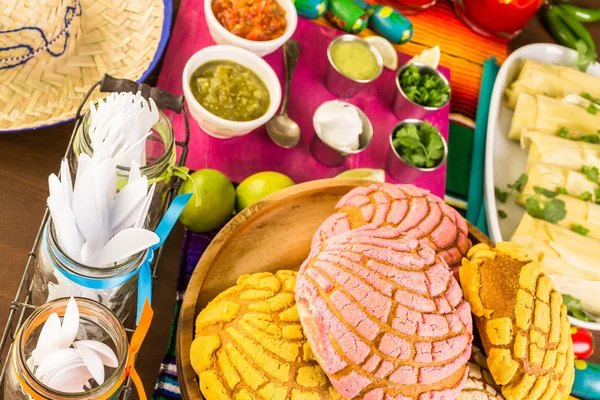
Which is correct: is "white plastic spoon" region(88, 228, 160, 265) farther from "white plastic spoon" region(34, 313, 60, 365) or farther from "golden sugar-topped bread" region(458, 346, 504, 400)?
"golden sugar-topped bread" region(458, 346, 504, 400)

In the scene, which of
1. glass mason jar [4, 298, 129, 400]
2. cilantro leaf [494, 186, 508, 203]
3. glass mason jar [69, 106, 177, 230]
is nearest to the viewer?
glass mason jar [4, 298, 129, 400]

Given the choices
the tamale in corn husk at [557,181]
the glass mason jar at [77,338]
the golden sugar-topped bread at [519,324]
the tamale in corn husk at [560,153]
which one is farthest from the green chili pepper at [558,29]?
the glass mason jar at [77,338]

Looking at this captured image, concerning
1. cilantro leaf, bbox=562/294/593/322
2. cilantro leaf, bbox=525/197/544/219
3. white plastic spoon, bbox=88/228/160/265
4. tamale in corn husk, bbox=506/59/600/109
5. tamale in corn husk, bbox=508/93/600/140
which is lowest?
cilantro leaf, bbox=562/294/593/322

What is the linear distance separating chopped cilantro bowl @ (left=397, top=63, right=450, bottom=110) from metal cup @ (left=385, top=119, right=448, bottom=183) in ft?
0.35

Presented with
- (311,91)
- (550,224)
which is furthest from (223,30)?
(550,224)

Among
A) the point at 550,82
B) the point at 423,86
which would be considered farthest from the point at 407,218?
the point at 550,82

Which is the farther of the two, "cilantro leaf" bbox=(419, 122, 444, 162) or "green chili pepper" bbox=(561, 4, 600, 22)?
"green chili pepper" bbox=(561, 4, 600, 22)

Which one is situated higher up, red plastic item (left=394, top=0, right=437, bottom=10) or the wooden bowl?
red plastic item (left=394, top=0, right=437, bottom=10)

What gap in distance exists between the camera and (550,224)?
1.63m

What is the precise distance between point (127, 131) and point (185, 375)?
44cm

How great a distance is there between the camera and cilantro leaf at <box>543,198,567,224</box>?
5.41ft

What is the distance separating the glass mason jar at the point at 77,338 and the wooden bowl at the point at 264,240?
231mm

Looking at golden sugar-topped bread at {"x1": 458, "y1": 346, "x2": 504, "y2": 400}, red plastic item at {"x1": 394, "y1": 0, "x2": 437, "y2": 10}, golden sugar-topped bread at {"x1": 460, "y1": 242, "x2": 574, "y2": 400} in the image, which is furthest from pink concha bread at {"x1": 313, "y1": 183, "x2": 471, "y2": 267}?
red plastic item at {"x1": 394, "y1": 0, "x2": 437, "y2": 10}

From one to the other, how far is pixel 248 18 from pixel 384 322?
1.07 m
